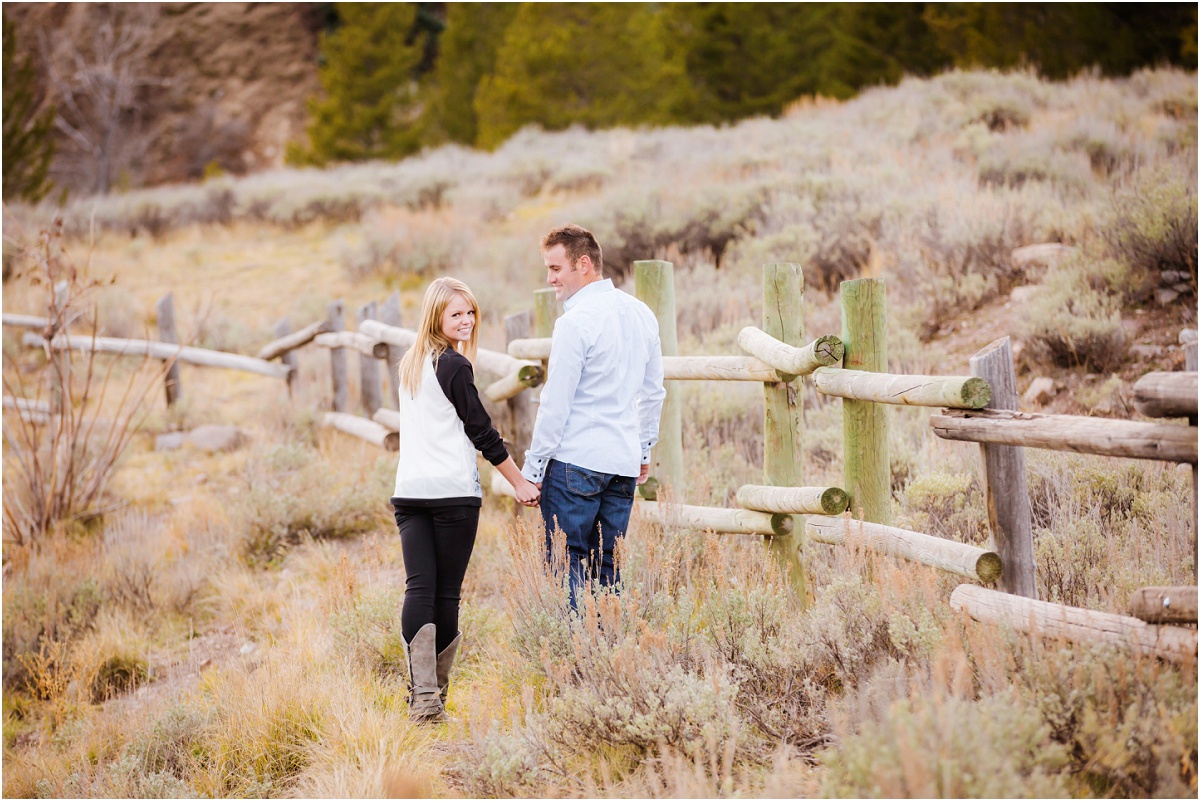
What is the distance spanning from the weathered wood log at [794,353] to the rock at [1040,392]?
3037mm

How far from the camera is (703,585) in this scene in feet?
14.3

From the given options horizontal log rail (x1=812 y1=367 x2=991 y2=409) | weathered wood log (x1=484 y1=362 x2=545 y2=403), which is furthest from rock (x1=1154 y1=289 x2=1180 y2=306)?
weathered wood log (x1=484 y1=362 x2=545 y2=403)

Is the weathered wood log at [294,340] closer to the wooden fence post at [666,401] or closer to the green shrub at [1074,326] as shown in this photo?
the wooden fence post at [666,401]

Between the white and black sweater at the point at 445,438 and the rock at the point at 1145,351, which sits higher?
the rock at the point at 1145,351

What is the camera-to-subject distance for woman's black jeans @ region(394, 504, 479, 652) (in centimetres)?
359

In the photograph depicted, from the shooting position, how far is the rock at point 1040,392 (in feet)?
20.5

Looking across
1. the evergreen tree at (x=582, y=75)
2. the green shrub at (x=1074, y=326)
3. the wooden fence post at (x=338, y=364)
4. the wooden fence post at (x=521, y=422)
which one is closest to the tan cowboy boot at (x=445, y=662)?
the wooden fence post at (x=521, y=422)

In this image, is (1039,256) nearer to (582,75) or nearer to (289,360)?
A: (289,360)

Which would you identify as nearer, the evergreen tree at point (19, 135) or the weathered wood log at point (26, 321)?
the weathered wood log at point (26, 321)

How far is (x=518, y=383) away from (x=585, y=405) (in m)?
1.57

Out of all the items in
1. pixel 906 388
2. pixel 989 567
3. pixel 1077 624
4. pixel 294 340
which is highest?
pixel 294 340

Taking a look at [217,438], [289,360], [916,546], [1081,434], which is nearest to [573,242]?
[916,546]

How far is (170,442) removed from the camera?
9258 millimetres

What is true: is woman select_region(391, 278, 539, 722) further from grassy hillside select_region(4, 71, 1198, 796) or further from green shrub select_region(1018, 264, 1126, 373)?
green shrub select_region(1018, 264, 1126, 373)
